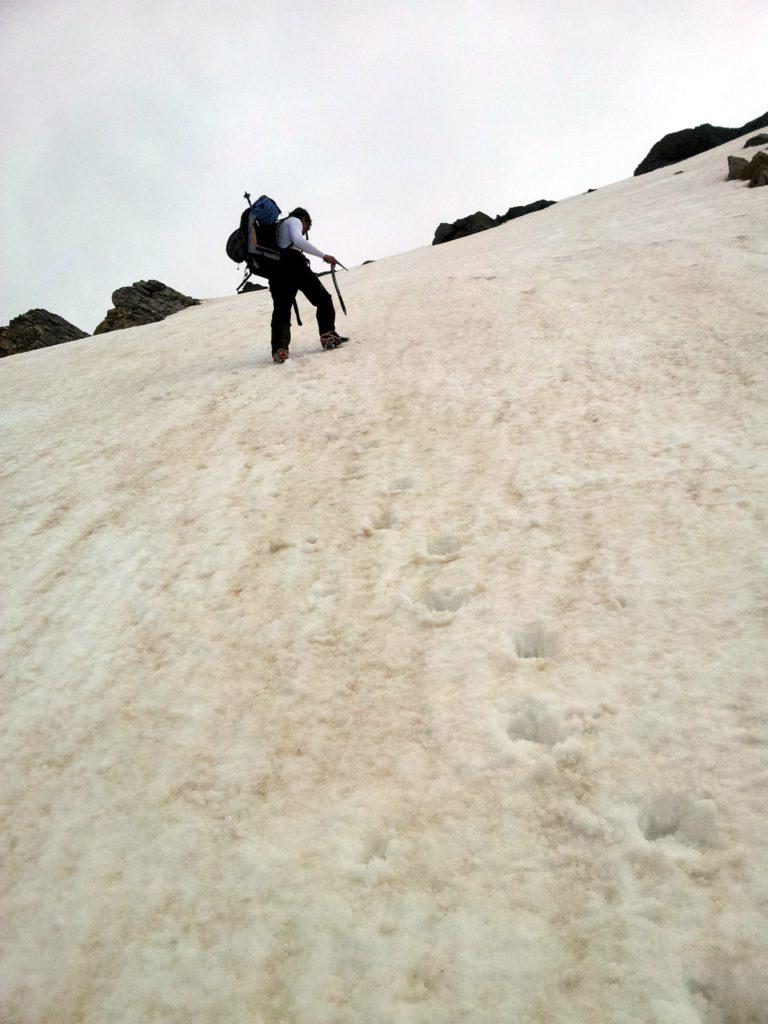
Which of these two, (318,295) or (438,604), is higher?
(318,295)

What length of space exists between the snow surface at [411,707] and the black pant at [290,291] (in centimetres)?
254

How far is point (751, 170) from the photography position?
1275cm

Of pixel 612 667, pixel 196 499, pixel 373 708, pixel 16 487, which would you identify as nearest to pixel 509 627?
pixel 612 667

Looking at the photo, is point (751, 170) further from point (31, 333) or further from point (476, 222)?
point (31, 333)

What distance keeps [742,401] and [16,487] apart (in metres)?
6.24

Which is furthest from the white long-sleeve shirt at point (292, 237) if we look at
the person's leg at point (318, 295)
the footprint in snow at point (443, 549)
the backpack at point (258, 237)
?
the footprint in snow at point (443, 549)

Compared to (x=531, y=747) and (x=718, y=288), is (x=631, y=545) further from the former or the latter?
(x=718, y=288)

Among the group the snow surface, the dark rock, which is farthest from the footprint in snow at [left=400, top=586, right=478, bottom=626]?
the dark rock

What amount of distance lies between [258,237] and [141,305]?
1636 cm

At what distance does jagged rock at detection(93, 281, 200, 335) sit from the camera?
20891mm

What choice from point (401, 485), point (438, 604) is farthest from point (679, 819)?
point (401, 485)

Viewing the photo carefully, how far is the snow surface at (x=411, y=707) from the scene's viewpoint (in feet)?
6.13

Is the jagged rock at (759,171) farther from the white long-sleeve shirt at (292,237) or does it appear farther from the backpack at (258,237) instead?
the backpack at (258,237)

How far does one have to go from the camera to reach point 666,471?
12.9ft
